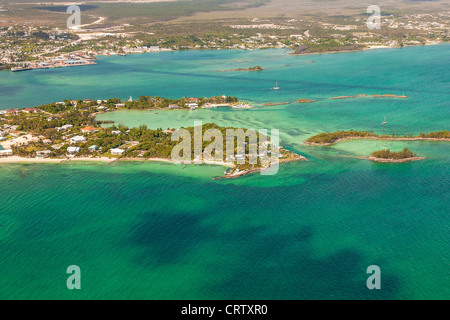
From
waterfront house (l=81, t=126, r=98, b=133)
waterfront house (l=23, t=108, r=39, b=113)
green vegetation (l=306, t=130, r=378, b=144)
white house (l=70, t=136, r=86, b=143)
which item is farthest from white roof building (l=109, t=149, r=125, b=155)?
waterfront house (l=23, t=108, r=39, b=113)

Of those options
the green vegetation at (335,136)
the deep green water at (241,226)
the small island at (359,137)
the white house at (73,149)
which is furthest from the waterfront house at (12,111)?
the green vegetation at (335,136)

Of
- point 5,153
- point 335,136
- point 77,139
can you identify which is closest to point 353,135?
point 335,136

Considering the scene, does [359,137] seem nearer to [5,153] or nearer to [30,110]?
[5,153]

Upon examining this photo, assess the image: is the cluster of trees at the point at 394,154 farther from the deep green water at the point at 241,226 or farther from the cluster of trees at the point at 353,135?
the cluster of trees at the point at 353,135

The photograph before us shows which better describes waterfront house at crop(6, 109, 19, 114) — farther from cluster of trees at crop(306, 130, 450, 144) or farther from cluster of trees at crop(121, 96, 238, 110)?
cluster of trees at crop(306, 130, 450, 144)

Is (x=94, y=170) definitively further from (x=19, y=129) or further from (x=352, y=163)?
(x=352, y=163)

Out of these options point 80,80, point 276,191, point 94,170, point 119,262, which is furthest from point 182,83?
point 119,262
